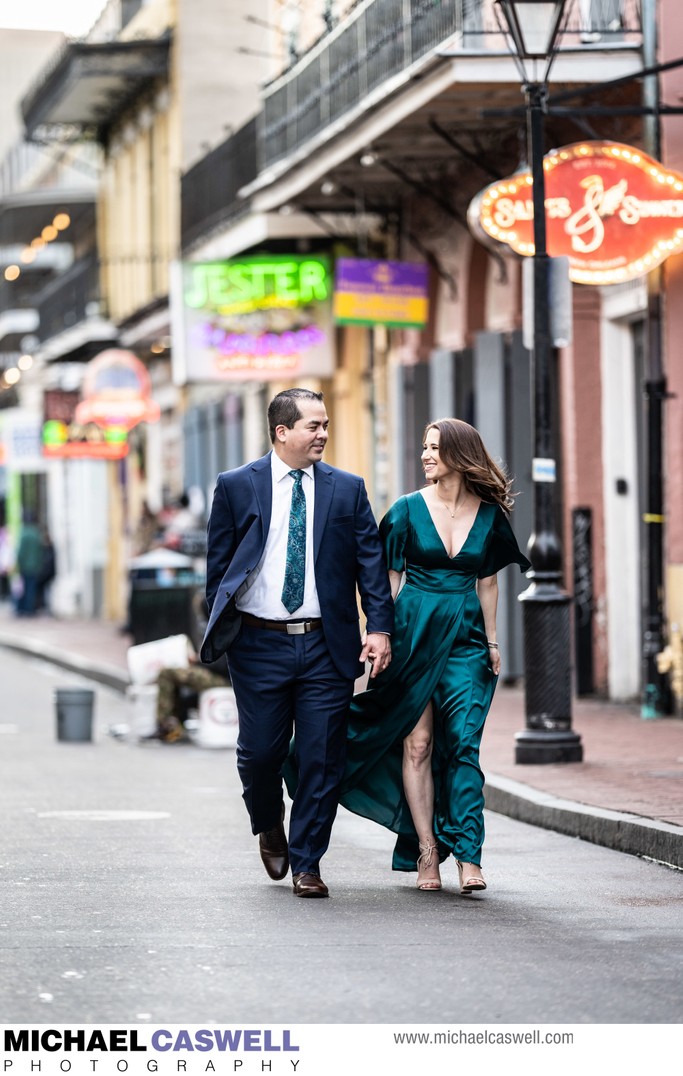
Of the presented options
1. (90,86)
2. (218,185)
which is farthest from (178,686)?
(90,86)

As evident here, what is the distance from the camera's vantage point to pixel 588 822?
35.9 ft

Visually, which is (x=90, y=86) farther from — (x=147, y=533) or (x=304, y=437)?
(x=304, y=437)

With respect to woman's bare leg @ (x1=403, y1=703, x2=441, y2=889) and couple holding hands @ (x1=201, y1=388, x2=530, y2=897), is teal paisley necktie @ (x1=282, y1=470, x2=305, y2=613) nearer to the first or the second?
couple holding hands @ (x1=201, y1=388, x2=530, y2=897)

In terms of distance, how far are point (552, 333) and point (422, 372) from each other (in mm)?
10027

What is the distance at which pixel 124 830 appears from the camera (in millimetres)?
11422

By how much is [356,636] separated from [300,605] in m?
0.24

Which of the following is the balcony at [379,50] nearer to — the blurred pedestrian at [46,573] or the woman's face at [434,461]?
the woman's face at [434,461]

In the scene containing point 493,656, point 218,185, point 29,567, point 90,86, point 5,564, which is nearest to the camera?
point 493,656

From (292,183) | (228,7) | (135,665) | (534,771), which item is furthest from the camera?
(228,7)

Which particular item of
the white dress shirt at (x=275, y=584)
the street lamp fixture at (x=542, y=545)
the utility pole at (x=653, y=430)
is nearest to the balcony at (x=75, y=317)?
the utility pole at (x=653, y=430)

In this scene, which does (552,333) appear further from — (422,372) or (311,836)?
(422,372)

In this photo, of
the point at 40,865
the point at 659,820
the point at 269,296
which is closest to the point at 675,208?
the point at 659,820

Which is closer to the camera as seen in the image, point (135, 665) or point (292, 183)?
point (135, 665)

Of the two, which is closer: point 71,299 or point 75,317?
point 75,317
